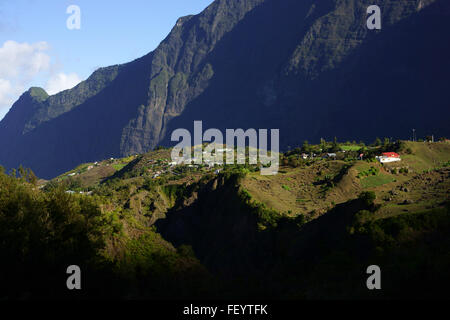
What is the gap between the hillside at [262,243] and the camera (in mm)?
31467

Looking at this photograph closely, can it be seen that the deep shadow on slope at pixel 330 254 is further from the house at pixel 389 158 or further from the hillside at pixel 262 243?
the house at pixel 389 158

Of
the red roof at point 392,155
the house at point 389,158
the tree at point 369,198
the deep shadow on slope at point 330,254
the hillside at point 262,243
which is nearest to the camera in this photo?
the deep shadow on slope at point 330,254

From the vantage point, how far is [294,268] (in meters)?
39.1

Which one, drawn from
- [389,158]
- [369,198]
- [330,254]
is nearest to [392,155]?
[389,158]

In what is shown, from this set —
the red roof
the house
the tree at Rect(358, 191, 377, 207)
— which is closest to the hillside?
the tree at Rect(358, 191, 377, 207)

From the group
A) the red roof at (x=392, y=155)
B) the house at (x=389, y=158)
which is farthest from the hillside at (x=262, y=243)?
the red roof at (x=392, y=155)

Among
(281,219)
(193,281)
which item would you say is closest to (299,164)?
(281,219)

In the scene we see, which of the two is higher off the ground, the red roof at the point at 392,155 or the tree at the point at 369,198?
the red roof at the point at 392,155

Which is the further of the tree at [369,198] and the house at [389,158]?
the house at [389,158]

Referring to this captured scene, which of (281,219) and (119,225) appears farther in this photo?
(281,219)

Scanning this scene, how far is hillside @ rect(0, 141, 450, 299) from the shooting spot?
3147 cm

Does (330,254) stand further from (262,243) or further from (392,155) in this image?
(392,155)
